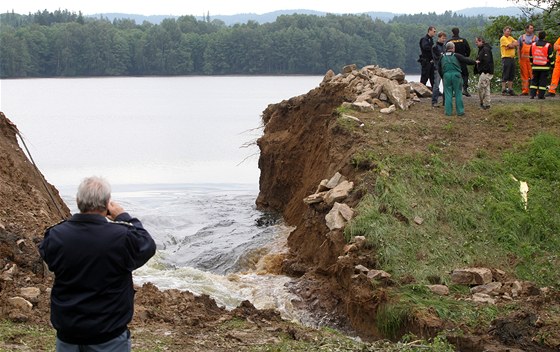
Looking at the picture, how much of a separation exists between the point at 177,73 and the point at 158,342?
305 ft

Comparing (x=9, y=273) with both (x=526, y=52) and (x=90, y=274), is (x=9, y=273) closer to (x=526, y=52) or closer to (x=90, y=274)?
(x=90, y=274)

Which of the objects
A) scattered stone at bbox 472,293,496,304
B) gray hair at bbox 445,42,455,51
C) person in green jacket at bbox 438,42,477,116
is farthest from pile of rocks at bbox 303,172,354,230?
gray hair at bbox 445,42,455,51

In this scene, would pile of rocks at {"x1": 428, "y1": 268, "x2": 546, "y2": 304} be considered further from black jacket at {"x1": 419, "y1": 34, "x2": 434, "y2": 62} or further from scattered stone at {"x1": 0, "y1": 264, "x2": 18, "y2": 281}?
black jacket at {"x1": 419, "y1": 34, "x2": 434, "y2": 62}

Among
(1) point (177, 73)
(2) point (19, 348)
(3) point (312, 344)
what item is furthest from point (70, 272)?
(1) point (177, 73)

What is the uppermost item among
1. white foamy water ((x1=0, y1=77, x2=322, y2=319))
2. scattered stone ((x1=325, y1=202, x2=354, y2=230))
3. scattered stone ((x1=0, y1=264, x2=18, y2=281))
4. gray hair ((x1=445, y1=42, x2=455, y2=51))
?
gray hair ((x1=445, y1=42, x2=455, y2=51))

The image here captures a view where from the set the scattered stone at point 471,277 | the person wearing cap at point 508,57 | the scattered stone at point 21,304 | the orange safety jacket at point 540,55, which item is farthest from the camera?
the person wearing cap at point 508,57

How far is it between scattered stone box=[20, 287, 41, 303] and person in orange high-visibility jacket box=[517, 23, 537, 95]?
15.4 meters

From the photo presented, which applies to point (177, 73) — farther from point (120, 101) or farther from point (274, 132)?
point (274, 132)

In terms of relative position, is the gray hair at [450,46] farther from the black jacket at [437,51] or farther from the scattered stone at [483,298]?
the scattered stone at [483,298]

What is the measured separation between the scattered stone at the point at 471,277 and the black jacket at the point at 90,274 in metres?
6.93

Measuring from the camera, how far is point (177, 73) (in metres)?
101

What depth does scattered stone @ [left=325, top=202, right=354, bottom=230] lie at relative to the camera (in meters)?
14.1

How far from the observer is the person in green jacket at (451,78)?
760 inches

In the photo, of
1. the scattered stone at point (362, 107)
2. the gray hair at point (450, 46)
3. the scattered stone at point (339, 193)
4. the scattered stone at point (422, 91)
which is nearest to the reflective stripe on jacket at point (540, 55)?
the scattered stone at point (422, 91)
